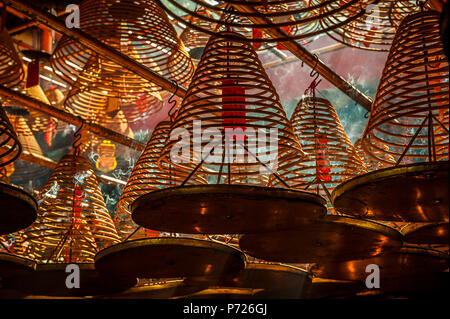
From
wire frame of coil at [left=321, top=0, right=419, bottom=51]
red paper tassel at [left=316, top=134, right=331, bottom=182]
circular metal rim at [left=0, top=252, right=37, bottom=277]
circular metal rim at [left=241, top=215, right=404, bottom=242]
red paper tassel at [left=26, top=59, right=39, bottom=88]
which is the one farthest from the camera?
red paper tassel at [left=26, top=59, right=39, bottom=88]

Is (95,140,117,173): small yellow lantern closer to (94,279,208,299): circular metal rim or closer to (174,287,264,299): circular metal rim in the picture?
(94,279,208,299): circular metal rim

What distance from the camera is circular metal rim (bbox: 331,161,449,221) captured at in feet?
4.66

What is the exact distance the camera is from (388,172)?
59.0 inches

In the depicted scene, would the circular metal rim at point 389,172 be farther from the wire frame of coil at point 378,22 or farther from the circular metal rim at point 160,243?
the wire frame of coil at point 378,22

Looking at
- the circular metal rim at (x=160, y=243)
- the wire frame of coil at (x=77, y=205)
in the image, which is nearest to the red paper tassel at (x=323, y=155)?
the circular metal rim at (x=160, y=243)

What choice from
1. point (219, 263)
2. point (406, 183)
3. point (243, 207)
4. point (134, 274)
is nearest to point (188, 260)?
point (219, 263)

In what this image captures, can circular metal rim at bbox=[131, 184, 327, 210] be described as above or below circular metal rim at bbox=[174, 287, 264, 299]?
above

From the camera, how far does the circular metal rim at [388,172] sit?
1.42 meters

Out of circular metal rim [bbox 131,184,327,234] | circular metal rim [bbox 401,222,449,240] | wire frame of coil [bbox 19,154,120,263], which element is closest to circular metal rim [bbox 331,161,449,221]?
circular metal rim [bbox 131,184,327,234]

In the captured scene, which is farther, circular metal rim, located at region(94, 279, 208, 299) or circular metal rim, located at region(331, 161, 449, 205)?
circular metal rim, located at region(94, 279, 208, 299)

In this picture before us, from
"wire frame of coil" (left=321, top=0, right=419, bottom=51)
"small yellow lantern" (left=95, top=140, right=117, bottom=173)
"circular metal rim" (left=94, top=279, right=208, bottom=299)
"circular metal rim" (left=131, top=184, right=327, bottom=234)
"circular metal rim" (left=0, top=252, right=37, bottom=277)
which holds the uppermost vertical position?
"small yellow lantern" (left=95, top=140, right=117, bottom=173)

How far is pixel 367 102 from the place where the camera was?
4.48 metres

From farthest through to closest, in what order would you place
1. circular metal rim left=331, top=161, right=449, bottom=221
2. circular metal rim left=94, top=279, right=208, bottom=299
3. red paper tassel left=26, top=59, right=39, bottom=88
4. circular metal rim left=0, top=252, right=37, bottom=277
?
1. red paper tassel left=26, top=59, right=39, bottom=88
2. circular metal rim left=94, top=279, right=208, bottom=299
3. circular metal rim left=0, top=252, right=37, bottom=277
4. circular metal rim left=331, top=161, right=449, bottom=221

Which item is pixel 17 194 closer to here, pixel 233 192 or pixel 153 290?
pixel 233 192
